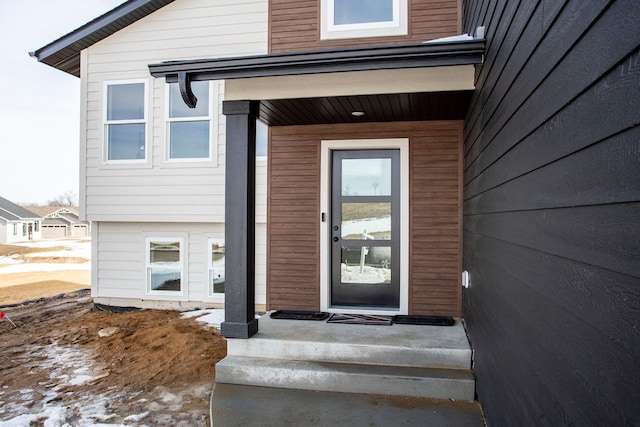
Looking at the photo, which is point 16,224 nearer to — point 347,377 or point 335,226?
point 335,226

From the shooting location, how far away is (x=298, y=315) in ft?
16.1

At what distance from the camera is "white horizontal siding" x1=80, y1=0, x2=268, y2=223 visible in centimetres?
644

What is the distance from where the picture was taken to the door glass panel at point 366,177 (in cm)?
523

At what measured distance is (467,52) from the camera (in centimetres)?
319

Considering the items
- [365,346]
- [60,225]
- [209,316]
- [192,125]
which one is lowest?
[209,316]

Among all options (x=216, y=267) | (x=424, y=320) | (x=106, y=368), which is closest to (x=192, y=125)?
(x=216, y=267)

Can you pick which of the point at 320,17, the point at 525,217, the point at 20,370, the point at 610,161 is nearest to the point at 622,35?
the point at 610,161

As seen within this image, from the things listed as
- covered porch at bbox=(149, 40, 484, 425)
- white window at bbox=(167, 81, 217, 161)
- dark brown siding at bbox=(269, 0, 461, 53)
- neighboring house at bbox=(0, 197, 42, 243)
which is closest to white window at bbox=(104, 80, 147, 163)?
white window at bbox=(167, 81, 217, 161)

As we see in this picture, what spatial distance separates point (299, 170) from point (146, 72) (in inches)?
129

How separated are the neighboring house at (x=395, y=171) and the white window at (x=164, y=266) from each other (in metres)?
0.03

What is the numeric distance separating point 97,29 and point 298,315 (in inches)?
202

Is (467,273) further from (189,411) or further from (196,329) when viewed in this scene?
(196,329)

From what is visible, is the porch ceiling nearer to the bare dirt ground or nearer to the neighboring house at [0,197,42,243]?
the bare dirt ground

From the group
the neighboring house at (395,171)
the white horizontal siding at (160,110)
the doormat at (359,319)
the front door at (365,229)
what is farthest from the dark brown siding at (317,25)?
the doormat at (359,319)
